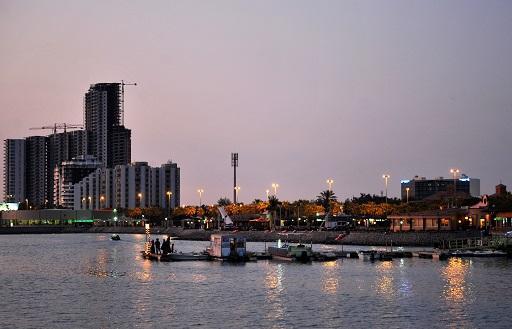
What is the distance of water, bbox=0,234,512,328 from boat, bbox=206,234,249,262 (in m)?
2.65

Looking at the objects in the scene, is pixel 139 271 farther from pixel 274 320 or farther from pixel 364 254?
pixel 274 320

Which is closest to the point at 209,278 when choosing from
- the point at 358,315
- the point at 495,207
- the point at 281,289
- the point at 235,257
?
the point at 281,289

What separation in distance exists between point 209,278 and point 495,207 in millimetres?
82023

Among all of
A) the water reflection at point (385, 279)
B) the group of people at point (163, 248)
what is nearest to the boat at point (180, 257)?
the group of people at point (163, 248)

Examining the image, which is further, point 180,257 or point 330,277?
point 180,257

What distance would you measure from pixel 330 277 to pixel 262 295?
14865mm

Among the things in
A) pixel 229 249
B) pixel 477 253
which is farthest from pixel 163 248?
pixel 477 253

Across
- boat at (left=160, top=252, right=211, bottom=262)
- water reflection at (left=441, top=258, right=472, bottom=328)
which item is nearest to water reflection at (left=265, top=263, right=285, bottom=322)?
boat at (left=160, top=252, right=211, bottom=262)

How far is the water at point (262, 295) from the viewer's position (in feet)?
160

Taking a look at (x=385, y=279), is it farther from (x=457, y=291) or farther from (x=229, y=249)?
(x=229, y=249)

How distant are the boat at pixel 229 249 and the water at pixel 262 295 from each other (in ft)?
8.70

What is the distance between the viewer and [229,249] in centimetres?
9562

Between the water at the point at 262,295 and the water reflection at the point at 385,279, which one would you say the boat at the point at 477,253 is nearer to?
the water at the point at 262,295

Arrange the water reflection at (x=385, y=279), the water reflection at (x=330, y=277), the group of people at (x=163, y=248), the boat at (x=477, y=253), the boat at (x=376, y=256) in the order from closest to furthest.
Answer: the water reflection at (x=385, y=279)
the water reflection at (x=330, y=277)
the boat at (x=376, y=256)
the boat at (x=477, y=253)
the group of people at (x=163, y=248)
